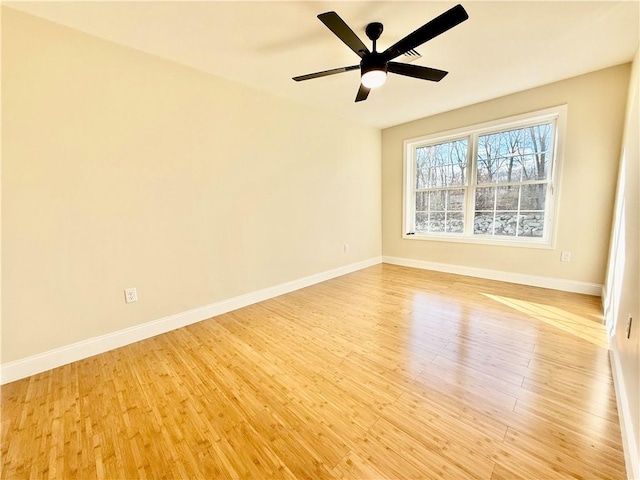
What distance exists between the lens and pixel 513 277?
3.63 metres

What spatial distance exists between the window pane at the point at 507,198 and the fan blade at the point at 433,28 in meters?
2.80

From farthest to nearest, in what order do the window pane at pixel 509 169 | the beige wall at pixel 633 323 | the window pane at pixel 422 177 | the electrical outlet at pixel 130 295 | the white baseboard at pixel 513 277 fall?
the window pane at pixel 422 177, the window pane at pixel 509 169, the white baseboard at pixel 513 277, the electrical outlet at pixel 130 295, the beige wall at pixel 633 323

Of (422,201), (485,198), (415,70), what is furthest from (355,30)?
(422,201)

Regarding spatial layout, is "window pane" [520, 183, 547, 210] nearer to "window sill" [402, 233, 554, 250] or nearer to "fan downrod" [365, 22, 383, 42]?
"window sill" [402, 233, 554, 250]

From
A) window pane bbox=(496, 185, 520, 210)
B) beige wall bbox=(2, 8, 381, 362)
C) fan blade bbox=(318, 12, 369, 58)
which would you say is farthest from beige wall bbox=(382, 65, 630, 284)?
beige wall bbox=(2, 8, 381, 362)

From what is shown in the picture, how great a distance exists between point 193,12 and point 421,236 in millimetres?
4086

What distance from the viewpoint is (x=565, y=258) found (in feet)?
10.6

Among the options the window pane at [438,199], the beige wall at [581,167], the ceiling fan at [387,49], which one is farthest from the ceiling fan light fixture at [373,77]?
the window pane at [438,199]

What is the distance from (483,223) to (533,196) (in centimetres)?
67

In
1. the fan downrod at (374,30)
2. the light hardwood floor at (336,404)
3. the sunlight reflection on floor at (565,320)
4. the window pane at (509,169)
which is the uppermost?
the fan downrod at (374,30)

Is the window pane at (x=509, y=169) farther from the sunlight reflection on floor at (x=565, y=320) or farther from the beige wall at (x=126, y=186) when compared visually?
the beige wall at (x=126, y=186)

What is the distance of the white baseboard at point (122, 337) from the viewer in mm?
1879

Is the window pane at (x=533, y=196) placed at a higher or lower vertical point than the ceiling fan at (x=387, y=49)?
lower

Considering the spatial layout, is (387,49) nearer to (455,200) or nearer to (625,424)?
(625,424)
